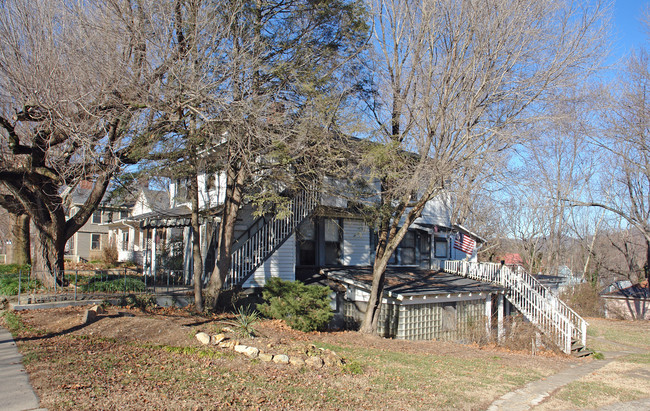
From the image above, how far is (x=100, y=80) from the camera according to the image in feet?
36.8

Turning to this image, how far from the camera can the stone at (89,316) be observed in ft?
33.2

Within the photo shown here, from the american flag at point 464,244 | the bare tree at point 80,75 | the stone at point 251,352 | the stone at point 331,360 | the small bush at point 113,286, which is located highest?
the bare tree at point 80,75

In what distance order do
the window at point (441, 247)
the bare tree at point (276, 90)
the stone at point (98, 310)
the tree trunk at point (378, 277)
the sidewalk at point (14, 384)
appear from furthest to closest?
the window at point (441, 247) → the tree trunk at point (378, 277) → the bare tree at point (276, 90) → the stone at point (98, 310) → the sidewalk at point (14, 384)

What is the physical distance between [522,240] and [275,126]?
31.9 meters

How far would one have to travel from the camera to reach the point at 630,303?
31.3 meters

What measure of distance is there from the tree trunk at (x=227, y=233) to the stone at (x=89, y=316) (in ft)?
10.6

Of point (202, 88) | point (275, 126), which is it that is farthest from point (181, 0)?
point (275, 126)

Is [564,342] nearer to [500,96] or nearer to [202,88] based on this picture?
[500,96]

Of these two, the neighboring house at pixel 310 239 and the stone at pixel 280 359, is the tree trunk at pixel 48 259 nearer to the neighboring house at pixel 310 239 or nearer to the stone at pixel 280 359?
the neighboring house at pixel 310 239

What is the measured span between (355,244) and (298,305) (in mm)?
7255

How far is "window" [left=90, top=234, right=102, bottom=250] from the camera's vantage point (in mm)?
37969

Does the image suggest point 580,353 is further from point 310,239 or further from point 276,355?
point 276,355

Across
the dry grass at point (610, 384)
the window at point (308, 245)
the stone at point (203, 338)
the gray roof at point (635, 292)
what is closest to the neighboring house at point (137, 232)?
the window at point (308, 245)

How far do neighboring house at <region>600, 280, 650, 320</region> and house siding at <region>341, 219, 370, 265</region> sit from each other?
21.0 metres
